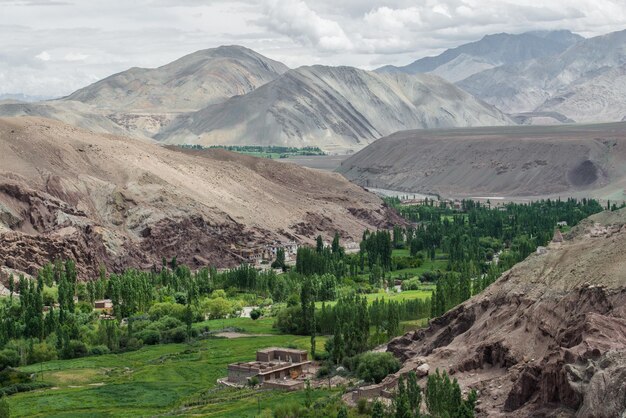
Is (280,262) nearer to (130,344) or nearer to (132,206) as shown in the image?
(132,206)

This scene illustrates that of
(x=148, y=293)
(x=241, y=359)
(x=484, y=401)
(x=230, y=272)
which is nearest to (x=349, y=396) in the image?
(x=484, y=401)

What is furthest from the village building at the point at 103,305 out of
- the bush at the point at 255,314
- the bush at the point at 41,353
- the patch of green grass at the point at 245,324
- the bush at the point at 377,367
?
the bush at the point at 377,367

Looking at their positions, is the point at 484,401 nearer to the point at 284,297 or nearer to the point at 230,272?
the point at 284,297

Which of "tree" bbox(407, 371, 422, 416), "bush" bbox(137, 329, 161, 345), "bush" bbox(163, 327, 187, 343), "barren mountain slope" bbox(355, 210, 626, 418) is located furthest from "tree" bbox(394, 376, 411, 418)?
"bush" bbox(137, 329, 161, 345)

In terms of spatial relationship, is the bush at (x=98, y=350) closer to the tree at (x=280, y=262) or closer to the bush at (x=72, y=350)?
the bush at (x=72, y=350)

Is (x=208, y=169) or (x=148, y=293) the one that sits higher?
(x=208, y=169)

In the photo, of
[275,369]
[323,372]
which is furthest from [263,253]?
[323,372]
